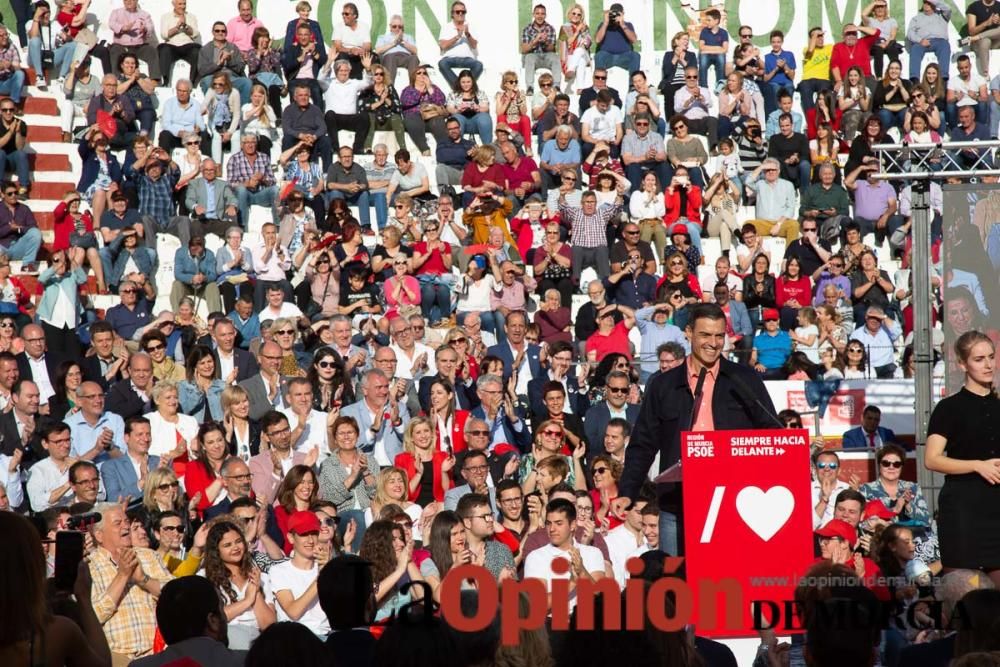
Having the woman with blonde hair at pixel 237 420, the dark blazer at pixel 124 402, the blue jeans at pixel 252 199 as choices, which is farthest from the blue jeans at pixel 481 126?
the woman with blonde hair at pixel 237 420

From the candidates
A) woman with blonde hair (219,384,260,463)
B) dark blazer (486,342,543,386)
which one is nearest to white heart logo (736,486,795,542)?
woman with blonde hair (219,384,260,463)

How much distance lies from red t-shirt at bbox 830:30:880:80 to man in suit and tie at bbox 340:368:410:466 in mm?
9558

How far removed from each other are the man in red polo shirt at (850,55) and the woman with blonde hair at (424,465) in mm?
9999

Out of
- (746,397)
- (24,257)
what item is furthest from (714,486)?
(24,257)

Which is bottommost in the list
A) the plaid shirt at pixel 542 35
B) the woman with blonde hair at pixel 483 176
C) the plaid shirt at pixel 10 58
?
the woman with blonde hair at pixel 483 176

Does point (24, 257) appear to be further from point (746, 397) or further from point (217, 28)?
point (746, 397)

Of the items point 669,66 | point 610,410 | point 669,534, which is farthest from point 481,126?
point 669,534

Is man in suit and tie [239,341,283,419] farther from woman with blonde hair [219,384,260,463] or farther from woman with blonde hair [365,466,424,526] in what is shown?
woman with blonde hair [365,466,424,526]

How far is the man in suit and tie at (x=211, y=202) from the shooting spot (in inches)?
675

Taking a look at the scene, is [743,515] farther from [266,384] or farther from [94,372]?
[94,372]

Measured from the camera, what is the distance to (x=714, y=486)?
251 inches

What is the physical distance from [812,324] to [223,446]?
6.56m

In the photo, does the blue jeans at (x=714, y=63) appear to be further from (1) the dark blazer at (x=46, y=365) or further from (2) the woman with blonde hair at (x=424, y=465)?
(2) the woman with blonde hair at (x=424, y=465)

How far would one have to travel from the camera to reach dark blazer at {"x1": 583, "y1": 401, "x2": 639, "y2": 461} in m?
12.9
